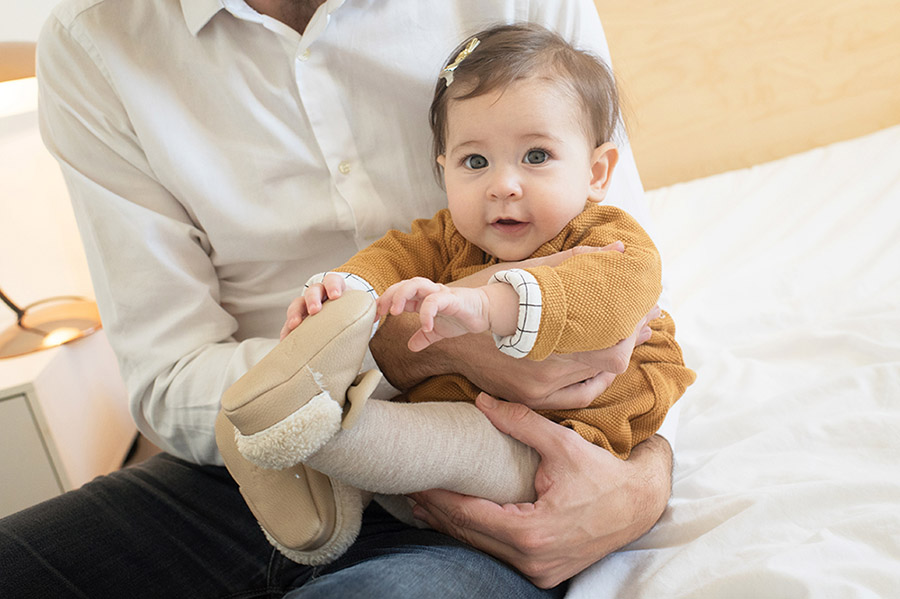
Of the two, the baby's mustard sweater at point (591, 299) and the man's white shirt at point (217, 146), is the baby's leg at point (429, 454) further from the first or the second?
the man's white shirt at point (217, 146)

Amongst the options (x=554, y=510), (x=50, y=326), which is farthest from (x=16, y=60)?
(x=554, y=510)

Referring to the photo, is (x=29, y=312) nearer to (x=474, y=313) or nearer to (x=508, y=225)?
(x=508, y=225)

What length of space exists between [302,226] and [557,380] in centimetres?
43

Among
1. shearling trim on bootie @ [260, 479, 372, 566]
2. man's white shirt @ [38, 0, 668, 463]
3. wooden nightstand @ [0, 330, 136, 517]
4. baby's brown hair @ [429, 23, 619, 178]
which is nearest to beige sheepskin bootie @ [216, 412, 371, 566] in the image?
shearling trim on bootie @ [260, 479, 372, 566]

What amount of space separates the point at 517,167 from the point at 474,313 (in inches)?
10.7

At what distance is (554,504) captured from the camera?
74 cm

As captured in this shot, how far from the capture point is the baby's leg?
0.64 metres

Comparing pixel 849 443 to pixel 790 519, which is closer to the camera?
pixel 790 519

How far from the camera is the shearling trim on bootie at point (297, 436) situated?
0.59 metres

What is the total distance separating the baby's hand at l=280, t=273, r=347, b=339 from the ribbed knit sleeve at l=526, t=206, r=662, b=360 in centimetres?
20

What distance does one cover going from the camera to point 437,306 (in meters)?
0.60

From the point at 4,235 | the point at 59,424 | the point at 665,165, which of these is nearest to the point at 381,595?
the point at 59,424

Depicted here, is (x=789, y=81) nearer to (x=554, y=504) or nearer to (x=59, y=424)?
(x=554, y=504)

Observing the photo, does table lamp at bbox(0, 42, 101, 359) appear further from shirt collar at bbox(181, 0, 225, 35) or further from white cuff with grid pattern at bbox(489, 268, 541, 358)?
white cuff with grid pattern at bbox(489, 268, 541, 358)
